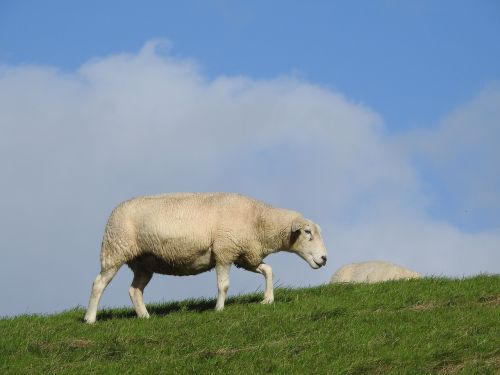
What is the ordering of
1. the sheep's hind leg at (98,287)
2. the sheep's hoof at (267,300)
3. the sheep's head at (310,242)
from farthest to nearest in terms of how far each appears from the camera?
the sheep's head at (310,242) → the sheep's hoof at (267,300) → the sheep's hind leg at (98,287)

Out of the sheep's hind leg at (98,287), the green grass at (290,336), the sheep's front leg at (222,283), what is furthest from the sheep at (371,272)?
the sheep's hind leg at (98,287)

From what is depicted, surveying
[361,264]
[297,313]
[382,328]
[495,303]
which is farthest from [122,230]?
[361,264]

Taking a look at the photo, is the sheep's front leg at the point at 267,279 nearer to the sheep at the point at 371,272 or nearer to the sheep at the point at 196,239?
the sheep at the point at 196,239

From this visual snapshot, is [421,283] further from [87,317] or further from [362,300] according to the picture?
[87,317]

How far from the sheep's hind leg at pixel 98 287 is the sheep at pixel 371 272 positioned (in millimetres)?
9068

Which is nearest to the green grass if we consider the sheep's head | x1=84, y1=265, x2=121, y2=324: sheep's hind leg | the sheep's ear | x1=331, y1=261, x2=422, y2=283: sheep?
x1=84, y1=265, x2=121, y2=324: sheep's hind leg

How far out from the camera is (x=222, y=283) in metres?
18.8

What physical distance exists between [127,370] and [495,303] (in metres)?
7.17

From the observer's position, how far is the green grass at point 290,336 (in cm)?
1477

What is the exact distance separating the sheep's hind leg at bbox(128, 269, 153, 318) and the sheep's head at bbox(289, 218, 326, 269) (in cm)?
289

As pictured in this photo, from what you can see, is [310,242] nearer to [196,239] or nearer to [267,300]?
[267,300]

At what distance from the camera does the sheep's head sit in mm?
19500

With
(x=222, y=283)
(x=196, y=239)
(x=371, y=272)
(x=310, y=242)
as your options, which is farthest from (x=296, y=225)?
(x=371, y=272)

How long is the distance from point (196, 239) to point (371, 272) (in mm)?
9498
